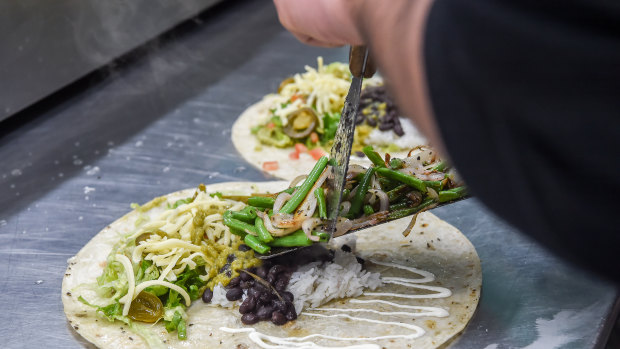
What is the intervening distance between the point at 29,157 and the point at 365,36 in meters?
Answer: 3.86

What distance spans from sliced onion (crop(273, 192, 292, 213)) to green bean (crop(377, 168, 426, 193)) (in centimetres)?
46

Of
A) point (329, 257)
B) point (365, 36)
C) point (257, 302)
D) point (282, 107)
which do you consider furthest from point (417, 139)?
point (365, 36)

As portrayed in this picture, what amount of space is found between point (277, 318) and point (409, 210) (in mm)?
755

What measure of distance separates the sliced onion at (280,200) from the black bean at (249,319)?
48 centimetres

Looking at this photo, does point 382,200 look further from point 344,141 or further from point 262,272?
point 262,272

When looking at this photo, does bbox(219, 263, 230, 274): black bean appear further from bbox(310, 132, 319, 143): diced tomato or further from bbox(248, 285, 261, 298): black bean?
bbox(310, 132, 319, 143): diced tomato

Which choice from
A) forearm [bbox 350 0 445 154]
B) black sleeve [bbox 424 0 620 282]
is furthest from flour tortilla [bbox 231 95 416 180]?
black sleeve [bbox 424 0 620 282]

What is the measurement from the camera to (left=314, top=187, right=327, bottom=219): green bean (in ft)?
9.25

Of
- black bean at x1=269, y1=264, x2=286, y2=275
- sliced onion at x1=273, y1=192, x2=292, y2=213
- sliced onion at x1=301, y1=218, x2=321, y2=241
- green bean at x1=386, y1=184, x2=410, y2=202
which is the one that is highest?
green bean at x1=386, y1=184, x2=410, y2=202

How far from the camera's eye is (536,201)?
1.03 m

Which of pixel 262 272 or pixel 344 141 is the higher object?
pixel 344 141

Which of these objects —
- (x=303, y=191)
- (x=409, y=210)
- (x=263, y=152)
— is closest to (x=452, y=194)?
(x=409, y=210)

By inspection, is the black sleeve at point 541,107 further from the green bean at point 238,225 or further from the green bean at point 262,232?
the green bean at point 238,225

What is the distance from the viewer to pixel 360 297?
3049 millimetres
